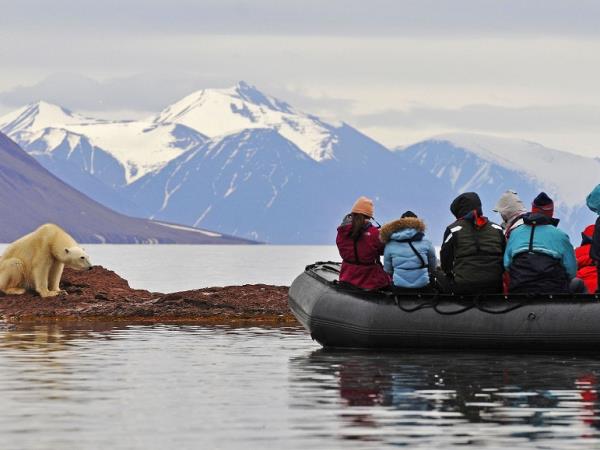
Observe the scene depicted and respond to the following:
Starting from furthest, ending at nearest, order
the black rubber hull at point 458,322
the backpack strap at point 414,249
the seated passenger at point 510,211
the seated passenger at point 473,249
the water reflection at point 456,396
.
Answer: the seated passenger at point 510,211 < the backpack strap at point 414,249 < the seated passenger at point 473,249 < the black rubber hull at point 458,322 < the water reflection at point 456,396

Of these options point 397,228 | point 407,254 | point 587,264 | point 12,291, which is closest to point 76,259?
point 12,291

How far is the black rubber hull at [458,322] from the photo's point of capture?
21.4 metres

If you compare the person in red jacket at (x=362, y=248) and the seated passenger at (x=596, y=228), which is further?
the person in red jacket at (x=362, y=248)

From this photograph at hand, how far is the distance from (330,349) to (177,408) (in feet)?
25.9

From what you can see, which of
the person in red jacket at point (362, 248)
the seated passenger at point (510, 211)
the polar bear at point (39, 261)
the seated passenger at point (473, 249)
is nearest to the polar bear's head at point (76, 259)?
the polar bear at point (39, 261)

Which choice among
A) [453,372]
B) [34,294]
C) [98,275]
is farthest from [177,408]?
[98,275]

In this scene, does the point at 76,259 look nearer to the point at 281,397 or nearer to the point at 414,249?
the point at 414,249

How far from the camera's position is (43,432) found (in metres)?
13.6

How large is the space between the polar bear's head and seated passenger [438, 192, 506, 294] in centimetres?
1264

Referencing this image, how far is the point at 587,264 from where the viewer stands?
2267 centimetres

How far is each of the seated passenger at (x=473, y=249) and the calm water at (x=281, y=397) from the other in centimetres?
111

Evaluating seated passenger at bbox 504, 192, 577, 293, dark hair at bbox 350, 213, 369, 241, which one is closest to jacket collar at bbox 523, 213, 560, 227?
seated passenger at bbox 504, 192, 577, 293

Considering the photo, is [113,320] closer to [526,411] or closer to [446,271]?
[446,271]

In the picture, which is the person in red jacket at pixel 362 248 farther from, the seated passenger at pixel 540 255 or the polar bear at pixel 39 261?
the polar bear at pixel 39 261
